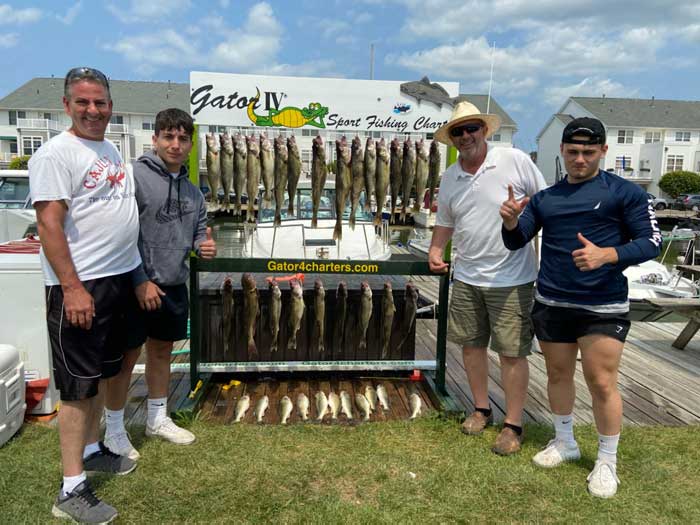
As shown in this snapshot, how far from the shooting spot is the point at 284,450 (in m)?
3.46

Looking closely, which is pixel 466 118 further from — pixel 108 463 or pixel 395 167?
pixel 108 463

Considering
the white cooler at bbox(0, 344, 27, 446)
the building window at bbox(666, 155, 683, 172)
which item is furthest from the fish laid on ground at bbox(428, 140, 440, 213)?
the building window at bbox(666, 155, 683, 172)

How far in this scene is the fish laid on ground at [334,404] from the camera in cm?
404

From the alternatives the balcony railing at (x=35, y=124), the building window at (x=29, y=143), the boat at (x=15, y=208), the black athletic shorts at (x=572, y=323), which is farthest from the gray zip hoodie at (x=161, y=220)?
the building window at (x=29, y=143)

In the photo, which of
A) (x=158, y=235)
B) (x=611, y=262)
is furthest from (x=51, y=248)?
(x=611, y=262)

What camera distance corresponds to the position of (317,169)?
13.0 ft

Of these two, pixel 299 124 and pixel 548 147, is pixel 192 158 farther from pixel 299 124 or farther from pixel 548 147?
pixel 548 147

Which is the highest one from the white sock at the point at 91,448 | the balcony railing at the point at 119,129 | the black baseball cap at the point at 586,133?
the balcony railing at the point at 119,129

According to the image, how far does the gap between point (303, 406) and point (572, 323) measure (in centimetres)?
219

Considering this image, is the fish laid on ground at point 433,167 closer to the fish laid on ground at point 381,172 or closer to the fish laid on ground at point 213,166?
the fish laid on ground at point 381,172

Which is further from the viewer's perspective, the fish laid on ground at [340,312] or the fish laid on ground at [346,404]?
the fish laid on ground at [340,312]

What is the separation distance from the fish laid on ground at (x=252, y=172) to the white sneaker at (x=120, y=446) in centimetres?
174

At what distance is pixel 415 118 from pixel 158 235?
2.24 meters

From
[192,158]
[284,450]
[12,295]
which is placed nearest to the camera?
[284,450]
